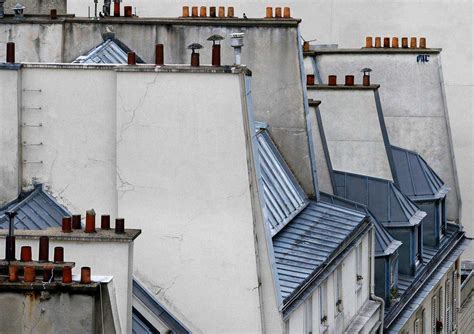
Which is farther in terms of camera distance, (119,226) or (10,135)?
(10,135)

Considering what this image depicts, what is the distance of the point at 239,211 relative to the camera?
93.2ft

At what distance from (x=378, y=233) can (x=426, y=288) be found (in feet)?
12.2

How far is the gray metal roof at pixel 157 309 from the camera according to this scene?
93.6 feet

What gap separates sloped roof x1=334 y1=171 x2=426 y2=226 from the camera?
4147 cm

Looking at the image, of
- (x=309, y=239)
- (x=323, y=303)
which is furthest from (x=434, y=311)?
(x=323, y=303)

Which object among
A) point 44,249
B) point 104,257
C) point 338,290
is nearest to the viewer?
point 44,249

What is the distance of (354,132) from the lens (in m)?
43.6

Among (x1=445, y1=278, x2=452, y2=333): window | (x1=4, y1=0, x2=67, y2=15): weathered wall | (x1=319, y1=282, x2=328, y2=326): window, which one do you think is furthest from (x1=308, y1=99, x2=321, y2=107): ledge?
(x1=445, y1=278, x2=452, y2=333): window

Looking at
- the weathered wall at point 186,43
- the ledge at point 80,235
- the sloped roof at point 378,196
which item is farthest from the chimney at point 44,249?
the sloped roof at point 378,196

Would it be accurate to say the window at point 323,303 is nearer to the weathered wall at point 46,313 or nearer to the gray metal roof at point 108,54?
the gray metal roof at point 108,54

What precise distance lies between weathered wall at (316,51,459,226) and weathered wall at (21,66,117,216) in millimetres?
18224

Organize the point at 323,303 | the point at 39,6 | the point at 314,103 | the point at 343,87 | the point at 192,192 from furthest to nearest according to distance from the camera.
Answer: the point at 343,87 → the point at 314,103 → the point at 39,6 → the point at 323,303 → the point at 192,192

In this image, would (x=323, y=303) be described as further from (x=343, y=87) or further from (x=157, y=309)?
(x=343, y=87)

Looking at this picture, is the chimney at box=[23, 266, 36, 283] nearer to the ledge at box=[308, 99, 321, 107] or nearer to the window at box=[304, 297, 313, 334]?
the window at box=[304, 297, 313, 334]
